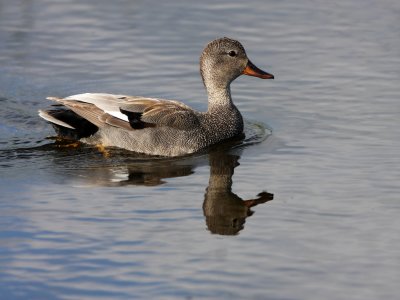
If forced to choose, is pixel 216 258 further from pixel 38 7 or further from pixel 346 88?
pixel 38 7

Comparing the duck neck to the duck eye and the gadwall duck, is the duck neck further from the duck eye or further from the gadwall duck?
the duck eye

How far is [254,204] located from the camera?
10.6 meters

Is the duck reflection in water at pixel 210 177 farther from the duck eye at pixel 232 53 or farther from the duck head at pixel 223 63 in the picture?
the duck eye at pixel 232 53

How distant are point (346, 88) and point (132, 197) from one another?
4331mm

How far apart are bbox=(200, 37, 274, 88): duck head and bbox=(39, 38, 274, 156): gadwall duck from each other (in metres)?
0.26

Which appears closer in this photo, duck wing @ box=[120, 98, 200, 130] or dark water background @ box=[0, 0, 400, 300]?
dark water background @ box=[0, 0, 400, 300]

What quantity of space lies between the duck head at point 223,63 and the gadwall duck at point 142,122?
10.4 inches

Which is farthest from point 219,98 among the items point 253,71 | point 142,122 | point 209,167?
point 209,167

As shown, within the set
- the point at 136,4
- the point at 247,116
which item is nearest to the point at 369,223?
the point at 247,116

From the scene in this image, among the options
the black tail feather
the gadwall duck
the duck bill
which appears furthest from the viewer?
the duck bill

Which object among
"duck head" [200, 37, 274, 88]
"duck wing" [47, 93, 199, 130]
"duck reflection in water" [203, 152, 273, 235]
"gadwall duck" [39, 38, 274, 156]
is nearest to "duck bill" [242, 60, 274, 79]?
"duck head" [200, 37, 274, 88]

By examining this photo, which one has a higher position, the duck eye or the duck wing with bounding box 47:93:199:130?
the duck eye

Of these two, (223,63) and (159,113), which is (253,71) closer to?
(223,63)

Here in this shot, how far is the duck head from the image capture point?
540 inches
